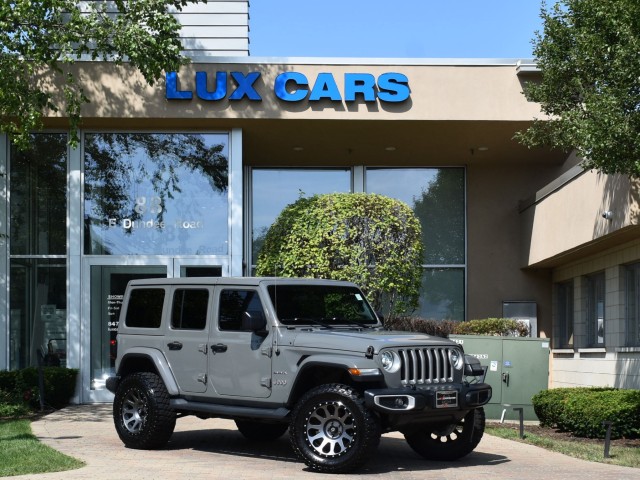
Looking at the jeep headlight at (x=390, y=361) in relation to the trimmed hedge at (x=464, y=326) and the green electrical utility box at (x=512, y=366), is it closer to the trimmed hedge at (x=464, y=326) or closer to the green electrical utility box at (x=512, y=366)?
the green electrical utility box at (x=512, y=366)

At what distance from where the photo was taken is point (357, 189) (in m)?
23.5

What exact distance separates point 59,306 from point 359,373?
37.6 feet

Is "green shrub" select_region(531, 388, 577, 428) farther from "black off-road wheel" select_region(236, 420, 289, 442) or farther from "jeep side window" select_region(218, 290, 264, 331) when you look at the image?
"jeep side window" select_region(218, 290, 264, 331)

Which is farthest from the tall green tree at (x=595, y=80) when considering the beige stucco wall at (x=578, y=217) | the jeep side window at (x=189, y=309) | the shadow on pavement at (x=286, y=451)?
the jeep side window at (x=189, y=309)

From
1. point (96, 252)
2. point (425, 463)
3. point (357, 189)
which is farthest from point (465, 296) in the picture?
point (425, 463)

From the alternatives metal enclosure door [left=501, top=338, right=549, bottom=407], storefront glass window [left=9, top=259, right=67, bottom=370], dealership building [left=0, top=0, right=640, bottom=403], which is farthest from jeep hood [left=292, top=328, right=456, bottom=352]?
storefront glass window [left=9, top=259, right=67, bottom=370]

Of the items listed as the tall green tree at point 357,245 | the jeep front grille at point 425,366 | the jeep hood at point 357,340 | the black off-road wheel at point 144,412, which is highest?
the tall green tree at point 357,245

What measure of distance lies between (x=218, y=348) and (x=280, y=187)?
12.8 m

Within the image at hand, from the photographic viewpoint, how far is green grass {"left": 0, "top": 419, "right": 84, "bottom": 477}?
10134mm

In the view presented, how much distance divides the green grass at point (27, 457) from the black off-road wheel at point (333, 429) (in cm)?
242

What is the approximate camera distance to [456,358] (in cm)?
1084

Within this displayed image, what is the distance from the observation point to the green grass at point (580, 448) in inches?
466

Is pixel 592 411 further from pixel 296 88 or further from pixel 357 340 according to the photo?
pixel 296 88

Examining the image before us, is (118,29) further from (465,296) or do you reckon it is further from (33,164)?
(465,296)
